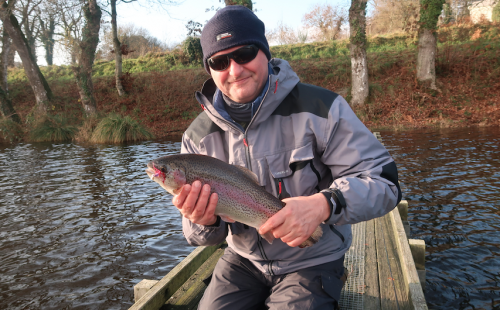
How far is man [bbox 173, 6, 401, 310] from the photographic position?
7.48ft

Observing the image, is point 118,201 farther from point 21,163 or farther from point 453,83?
point 453,83

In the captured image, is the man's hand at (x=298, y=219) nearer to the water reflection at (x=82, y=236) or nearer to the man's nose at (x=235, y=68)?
the man's nose at (x=235, y=68)

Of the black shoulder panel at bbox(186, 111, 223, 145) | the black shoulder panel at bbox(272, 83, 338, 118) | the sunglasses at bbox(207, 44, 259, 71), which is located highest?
the sunglasses at bbox(207, 44, 259, 71)

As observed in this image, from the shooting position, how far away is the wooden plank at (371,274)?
127 inches

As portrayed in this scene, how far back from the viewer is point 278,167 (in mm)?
2592

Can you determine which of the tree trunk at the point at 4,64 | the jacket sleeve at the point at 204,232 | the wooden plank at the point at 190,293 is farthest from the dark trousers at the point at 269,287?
the tree trunk at the point at 4,64

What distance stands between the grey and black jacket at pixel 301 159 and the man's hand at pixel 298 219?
0.13 meters

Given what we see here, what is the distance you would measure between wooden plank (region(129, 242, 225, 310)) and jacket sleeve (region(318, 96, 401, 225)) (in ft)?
6.12

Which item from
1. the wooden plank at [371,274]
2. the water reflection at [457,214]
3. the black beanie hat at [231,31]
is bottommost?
the water reflection at [457,214]

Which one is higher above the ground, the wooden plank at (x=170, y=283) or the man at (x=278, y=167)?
the man at (x=278, y=167)

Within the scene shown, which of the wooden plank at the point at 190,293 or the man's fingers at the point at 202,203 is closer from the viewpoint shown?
the man's fingers at the point at 202,203

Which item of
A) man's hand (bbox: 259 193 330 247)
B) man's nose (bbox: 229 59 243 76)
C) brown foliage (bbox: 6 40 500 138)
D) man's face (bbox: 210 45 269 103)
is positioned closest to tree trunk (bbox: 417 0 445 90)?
brown foliage (bbox: 6 40 500 138)

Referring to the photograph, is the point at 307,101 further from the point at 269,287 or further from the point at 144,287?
the point at 144,287

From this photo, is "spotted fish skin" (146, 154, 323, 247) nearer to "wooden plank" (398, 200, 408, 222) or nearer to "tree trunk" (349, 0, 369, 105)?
"wooden plank" (398, 200, 408, 222)
